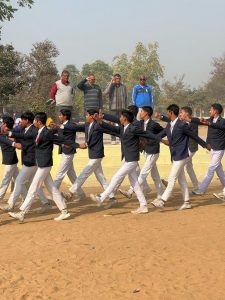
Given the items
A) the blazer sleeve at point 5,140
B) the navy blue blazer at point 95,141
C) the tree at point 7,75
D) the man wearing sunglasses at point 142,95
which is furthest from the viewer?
the tree at point 7,75

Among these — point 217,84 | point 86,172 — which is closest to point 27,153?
point 86,172

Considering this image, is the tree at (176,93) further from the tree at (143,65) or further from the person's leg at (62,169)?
the person's leg at (62,169)

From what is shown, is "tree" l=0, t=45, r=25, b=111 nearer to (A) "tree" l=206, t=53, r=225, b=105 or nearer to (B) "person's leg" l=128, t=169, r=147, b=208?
(B) "person's leg" l=128, t=169, r=147, b=208

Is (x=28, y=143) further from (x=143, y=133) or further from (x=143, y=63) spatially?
(x=143, y=63)

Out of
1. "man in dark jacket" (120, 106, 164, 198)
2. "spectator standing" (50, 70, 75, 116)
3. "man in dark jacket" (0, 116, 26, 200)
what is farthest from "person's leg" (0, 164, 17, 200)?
"spectator standing" (50, 70, 75, 116)

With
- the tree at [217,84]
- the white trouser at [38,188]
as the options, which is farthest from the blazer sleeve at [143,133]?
the tree at [217,84]

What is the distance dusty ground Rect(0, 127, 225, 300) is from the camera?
192 inches

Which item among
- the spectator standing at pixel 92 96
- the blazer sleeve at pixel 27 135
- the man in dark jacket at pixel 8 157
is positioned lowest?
the man in dark jacket at pixel 8 157

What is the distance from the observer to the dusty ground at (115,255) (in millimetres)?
4883

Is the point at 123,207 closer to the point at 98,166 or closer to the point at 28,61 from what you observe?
the point at 98,166

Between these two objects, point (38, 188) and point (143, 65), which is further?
point (143, 65)

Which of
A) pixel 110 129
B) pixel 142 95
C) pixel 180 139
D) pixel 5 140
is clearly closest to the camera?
pixel 180 139

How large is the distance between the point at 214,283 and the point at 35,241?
2.88 m

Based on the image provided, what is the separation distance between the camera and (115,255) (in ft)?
19.6
